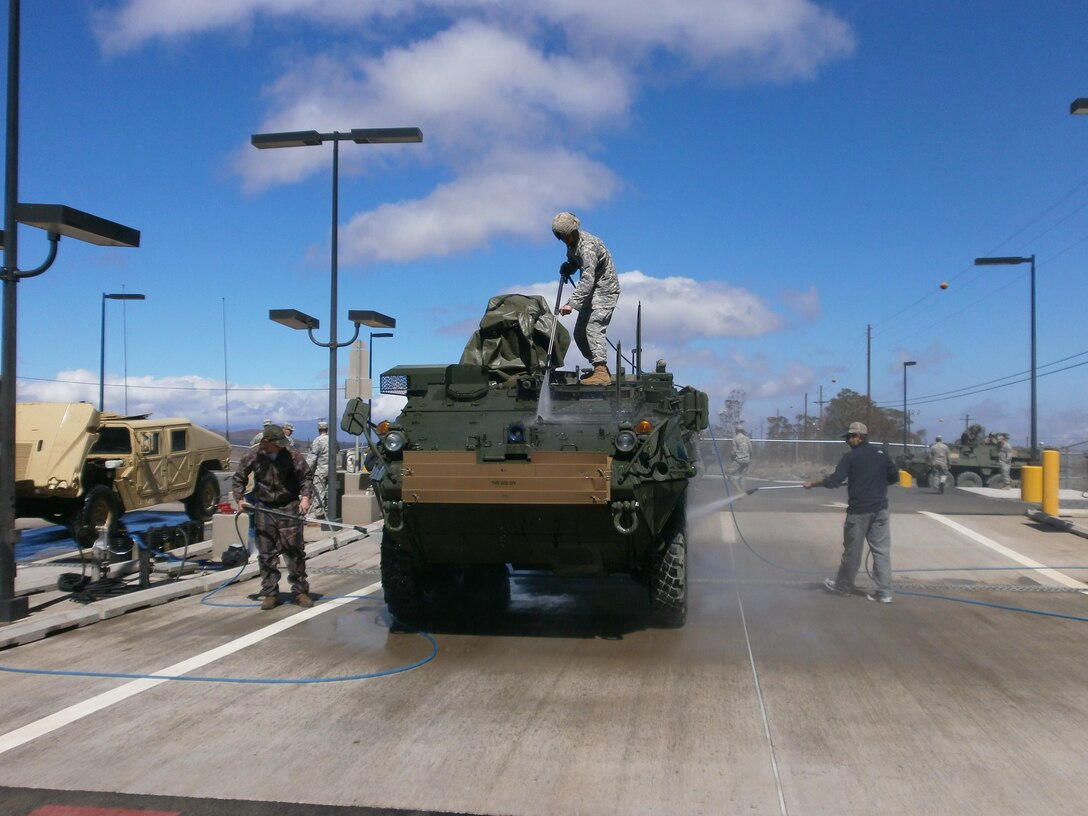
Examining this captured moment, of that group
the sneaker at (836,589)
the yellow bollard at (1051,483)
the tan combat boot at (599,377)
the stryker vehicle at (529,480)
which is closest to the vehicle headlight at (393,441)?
the stryker vehicle at (529,480)

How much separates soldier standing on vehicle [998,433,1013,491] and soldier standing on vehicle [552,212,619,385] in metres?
23.2

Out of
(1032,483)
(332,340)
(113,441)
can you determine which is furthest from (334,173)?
(1032,483)

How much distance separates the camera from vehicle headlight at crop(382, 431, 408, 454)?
24.1 ft

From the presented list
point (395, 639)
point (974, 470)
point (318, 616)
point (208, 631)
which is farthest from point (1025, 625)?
point (974, 470)

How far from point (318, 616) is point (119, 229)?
383cm

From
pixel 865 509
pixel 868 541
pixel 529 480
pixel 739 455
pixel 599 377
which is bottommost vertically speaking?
pixel 868 541

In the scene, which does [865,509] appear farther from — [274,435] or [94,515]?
[94,515]

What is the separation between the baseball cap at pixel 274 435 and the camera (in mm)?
8602

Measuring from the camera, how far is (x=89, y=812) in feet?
13.6

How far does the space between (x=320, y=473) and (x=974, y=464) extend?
843 inches

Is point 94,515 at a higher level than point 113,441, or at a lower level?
lower

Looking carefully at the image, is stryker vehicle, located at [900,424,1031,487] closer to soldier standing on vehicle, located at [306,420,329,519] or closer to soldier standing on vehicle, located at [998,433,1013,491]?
soldier standing on vehicle, located at [998,433,1013,491]

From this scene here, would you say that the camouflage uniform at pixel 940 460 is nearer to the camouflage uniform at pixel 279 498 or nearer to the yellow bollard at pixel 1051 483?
the yellow bollard at pixel 1051 483

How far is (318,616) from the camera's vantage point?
8.51 meters
